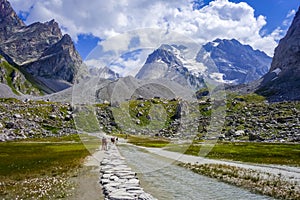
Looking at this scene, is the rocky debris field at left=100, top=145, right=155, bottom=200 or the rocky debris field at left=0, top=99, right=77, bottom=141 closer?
the rocky debris field at left=100, top=145, right=155, bottom=200

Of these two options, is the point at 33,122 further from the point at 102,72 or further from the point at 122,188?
the point at 122,188

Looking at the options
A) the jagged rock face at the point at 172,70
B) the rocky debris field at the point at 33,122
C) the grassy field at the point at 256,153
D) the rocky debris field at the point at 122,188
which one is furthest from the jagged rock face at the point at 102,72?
the rocky debris field at the point at 33,122

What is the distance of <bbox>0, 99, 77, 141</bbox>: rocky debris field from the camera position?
13959 centimetres

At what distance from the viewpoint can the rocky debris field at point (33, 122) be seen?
13959 centimetres

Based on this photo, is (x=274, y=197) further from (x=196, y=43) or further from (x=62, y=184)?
(x=196, y=43)

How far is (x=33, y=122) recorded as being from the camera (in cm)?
16475

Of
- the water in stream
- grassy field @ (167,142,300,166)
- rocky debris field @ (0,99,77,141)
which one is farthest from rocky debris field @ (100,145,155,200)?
rocky debris field @ (0,99,77,141)

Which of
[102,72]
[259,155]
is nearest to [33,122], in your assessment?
[259,155]

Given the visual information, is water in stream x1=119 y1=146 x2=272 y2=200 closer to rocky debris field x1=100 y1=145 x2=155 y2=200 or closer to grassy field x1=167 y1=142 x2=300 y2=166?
rocky debris field x1=100 y1=145 x2=155 y2=200

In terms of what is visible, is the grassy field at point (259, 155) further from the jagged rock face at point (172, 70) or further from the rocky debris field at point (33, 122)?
the rocky debris field at point (33, 122)

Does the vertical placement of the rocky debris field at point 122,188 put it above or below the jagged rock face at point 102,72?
below

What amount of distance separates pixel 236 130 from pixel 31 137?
113155mm

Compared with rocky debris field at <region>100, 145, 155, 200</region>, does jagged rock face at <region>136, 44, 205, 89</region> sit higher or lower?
higher

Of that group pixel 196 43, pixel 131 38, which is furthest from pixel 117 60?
pixel 196 43
